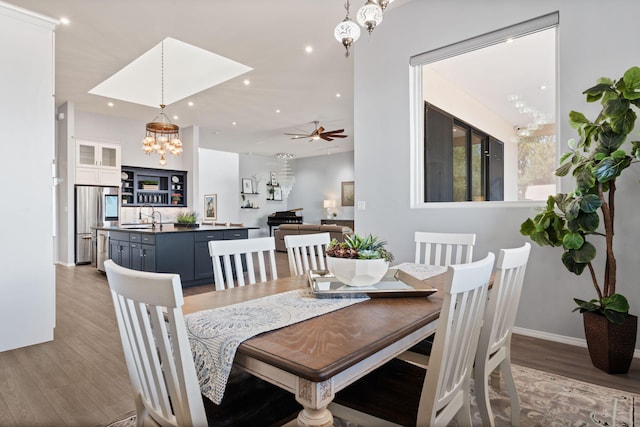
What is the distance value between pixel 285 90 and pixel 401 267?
15.5ft

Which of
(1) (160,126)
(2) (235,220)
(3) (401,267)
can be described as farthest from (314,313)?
(2) (235,220)

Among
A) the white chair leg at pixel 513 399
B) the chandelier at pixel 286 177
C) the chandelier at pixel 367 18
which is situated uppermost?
the chandelier at pixel 286 177

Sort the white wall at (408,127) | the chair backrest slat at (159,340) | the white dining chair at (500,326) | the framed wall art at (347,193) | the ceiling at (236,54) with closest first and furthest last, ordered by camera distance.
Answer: the chair backrest slat at (159,340)
the white dining chair at (500,326)
the white wall at (408,127)
the ceiling at (236,54)
the framed wall art at (347,193)

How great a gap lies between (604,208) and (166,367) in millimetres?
2788

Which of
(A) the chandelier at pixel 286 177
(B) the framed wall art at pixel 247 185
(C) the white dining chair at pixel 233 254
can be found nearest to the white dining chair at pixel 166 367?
(C) the white dining chair at pixel 233 254

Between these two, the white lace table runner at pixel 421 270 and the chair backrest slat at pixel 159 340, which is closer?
the chair backrest slat at pixel 159 340

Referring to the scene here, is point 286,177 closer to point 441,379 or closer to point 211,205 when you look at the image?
point 211,205

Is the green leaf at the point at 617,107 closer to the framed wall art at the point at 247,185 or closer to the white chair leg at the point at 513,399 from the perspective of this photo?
the white chair leg at the point at 513,399

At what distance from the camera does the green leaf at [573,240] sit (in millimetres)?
2346

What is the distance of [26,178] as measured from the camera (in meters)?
2.95

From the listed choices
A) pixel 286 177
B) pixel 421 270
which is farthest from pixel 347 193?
pixel 421 270

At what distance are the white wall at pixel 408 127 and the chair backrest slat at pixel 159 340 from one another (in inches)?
116

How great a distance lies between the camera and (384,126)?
3.84 metres

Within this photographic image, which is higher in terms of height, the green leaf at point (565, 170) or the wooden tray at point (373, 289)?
the green leaf at point (565, 170)
